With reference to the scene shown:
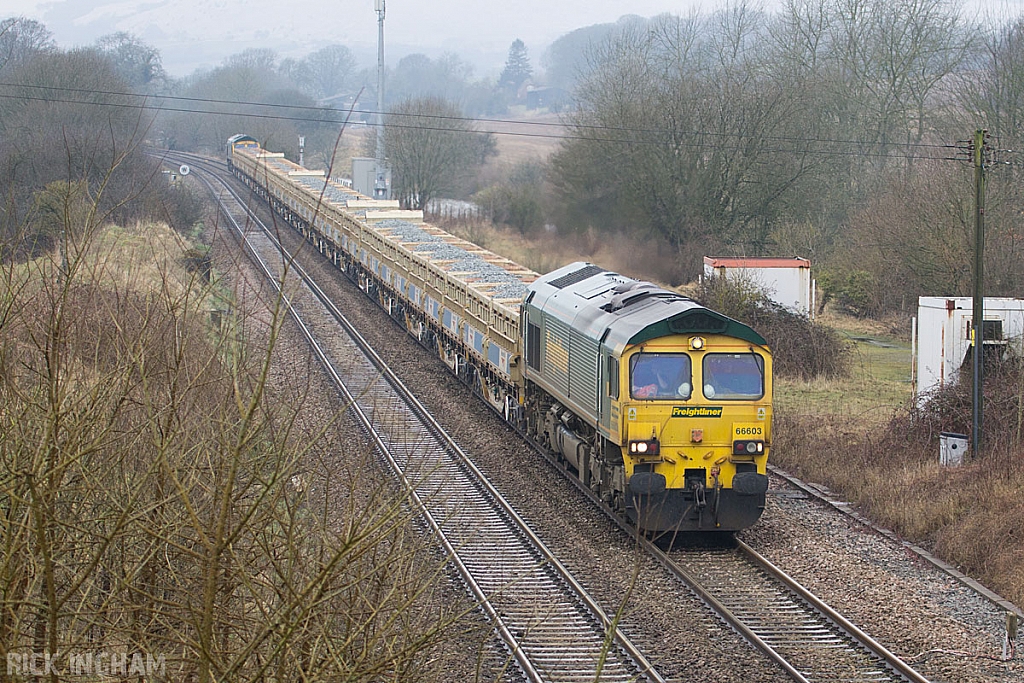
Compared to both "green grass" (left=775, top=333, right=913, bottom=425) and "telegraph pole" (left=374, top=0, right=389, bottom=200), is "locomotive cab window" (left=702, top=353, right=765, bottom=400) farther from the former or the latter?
"telegraph pole" (left=374, top=0, right=389, bottom=200)

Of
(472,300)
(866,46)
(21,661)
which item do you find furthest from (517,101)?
(21,661)

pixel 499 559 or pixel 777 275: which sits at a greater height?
pixel 777 275

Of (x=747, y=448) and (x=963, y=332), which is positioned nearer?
(x=747, y=448)

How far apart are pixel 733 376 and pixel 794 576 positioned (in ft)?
7.47

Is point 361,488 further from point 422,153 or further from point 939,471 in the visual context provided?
point 422,153

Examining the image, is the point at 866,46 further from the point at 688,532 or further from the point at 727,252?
the point at 688,532

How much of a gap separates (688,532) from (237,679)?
9.42m

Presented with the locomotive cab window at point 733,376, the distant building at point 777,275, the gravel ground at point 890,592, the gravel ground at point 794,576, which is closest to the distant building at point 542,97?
the distant building at point 777,275

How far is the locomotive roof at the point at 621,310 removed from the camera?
1195 centimetres

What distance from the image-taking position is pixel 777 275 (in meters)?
26.4

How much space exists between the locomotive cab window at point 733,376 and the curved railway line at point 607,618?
1.77 metres

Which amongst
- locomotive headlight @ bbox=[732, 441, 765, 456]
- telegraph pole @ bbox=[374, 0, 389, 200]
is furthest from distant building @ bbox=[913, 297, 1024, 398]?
telegraph pole @ bbox=[374, 0, 389, 200]

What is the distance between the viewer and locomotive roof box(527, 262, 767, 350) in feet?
39.2

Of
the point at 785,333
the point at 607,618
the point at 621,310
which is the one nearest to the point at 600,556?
the point at 607,618
